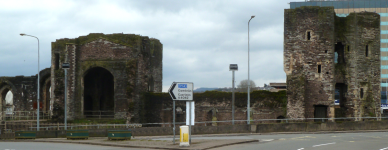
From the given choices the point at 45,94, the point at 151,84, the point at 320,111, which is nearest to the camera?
the point at 320,111

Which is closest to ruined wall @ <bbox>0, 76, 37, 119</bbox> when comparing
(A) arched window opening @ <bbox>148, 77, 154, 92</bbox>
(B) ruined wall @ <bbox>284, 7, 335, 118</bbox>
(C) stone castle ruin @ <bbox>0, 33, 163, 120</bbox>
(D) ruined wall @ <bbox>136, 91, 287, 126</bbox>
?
(C) stone castle ruin @ <bbox>0, 33, 163, 120</bbox>

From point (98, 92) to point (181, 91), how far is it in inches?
1246

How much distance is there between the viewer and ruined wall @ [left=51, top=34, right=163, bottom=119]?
4191 cm

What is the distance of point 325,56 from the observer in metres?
39.3

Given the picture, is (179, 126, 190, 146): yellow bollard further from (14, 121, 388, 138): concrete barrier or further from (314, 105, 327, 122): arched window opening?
(314, 105, 327, 122): arched window opening

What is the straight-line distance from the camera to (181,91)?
19.5 meters

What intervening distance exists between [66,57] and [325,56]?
76.5 ft

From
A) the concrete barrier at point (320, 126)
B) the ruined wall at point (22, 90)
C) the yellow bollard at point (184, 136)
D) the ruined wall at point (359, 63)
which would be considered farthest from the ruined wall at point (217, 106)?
the yellow bollard at point (184, 136)

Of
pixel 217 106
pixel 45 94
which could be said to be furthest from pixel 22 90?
pixel 217 106

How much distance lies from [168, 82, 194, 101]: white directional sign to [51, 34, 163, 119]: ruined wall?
891 inches

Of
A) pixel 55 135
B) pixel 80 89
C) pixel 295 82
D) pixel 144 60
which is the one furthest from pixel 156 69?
pixel 55 135

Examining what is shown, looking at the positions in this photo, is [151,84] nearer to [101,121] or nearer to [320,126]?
[101,121]

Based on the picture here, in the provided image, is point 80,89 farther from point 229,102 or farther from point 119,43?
point 229,102

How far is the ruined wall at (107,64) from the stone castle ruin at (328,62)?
44.4ft
